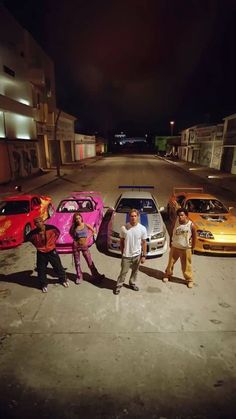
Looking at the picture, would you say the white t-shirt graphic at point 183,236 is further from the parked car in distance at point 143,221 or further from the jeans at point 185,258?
the parked car in distance at point 143,221

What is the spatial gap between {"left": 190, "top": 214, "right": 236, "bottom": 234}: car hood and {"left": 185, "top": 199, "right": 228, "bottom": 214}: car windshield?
38 centimetres

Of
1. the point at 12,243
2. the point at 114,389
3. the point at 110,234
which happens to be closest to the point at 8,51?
the point at 12,243

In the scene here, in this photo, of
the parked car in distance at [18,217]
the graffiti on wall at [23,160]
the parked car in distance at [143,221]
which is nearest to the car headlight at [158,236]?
the parked car in distance at [143,221]

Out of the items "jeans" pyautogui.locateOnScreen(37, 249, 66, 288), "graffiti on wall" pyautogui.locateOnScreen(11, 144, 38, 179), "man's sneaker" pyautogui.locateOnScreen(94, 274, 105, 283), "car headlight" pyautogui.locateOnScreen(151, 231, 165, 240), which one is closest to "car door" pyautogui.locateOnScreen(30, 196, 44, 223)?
"jeans" pyautogui.locateOnScreen(37, 249, 66, 288)

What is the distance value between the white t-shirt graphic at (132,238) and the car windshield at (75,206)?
13.0 ft

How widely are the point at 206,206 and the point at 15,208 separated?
7048 millimetres

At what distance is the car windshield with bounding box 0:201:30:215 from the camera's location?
30.4ft

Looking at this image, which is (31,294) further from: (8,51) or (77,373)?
(8,51)

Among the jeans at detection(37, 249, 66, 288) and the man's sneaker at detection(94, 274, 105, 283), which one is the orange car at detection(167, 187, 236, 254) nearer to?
the man's sneaker at detection(94, 274, 105, 283)

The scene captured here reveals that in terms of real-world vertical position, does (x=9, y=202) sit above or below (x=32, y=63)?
below

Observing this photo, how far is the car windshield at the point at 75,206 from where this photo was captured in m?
9.11

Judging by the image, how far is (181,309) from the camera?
522cm

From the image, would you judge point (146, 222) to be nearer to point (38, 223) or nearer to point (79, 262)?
point (79, 262)

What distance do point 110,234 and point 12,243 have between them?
3.36 metres
